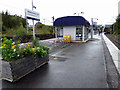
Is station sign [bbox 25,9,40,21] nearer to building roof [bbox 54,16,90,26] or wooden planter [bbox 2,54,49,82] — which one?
wooden planter [bbox 2,54,49,82]

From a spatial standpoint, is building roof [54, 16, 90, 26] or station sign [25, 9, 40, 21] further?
building roof [54, 16, 90, 26]

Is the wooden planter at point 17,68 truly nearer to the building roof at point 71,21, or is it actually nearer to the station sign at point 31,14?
the station sign at point 31,14

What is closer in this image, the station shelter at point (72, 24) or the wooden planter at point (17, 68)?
the wooden planter at point (17, 68)

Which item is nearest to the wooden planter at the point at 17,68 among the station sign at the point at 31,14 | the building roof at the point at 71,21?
the station sign at the point at 31,14

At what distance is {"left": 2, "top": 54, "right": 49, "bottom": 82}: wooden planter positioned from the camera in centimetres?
265

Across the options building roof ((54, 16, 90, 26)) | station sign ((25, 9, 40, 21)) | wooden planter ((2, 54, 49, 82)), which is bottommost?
wooden planter ((2, 54, 49, 82))

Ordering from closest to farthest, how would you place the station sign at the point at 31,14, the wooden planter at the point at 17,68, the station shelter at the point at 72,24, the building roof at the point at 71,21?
the wooden planter at the point at 17,68
the station sign at the point at 31,14
the building roof at the point at 71,21
the station shelter at the point at 72,24

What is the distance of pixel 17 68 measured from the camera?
2781mm

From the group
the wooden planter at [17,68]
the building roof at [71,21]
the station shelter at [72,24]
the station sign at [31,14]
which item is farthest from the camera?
the station shelter at [72,24]

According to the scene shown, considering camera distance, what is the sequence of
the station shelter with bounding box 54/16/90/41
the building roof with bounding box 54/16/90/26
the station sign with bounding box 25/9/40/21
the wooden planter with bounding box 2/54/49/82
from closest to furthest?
1. the wooden planter with bounding box 2/54/49/82
2. the station sign with bounding box 25/9/40/21
3. the building roof with bounding box 54/16/90/26
4. the station shelter with bounding box 54/16/90/41

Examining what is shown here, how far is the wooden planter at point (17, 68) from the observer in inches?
104

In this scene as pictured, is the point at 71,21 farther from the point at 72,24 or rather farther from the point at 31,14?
the point at 31,14

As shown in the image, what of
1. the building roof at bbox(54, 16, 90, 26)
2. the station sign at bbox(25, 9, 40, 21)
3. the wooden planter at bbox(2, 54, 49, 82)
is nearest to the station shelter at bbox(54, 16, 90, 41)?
the building roof at bbox(54, 16, 90, 26)

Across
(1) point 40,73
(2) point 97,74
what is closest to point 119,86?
(2) point 97,74
